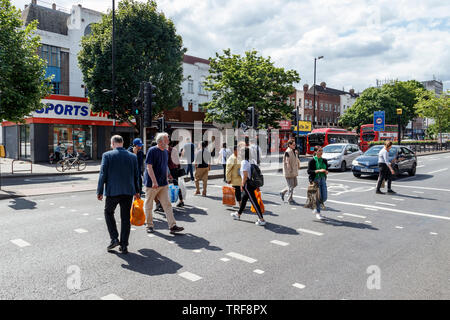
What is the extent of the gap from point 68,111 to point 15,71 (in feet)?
32.4

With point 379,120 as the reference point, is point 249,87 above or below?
above

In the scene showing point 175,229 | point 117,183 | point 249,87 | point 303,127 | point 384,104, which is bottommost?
point 175,229

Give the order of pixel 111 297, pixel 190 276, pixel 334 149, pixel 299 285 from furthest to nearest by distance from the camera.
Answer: pixel 334 149
pixel 190 276
pixel 299 285
pixel 111 297

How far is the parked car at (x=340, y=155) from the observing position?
64.3ft

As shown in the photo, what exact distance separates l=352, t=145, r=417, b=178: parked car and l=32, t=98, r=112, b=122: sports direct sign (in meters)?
18.6

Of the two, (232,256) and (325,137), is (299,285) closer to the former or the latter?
(232,256)

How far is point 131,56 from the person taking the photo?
23.2 meters

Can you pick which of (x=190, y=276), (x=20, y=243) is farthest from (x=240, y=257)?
(x=20, y=243)

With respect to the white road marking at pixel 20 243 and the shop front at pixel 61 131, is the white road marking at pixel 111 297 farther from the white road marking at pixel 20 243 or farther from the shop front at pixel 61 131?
the shop front at pixel 61 131

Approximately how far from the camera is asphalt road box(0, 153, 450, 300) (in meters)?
4.07

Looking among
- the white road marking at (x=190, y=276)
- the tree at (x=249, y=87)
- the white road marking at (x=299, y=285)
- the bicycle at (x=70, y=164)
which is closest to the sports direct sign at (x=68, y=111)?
the bicycle at (x=70, y=164)

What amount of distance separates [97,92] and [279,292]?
22.9 metres

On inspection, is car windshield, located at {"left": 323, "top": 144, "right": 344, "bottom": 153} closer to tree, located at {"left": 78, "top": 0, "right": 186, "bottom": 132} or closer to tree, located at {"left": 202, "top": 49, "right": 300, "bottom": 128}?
tree, located at {"left": 202, "top": 49, "right": 300, "bottom": 128}

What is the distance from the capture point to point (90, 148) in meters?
27.9
